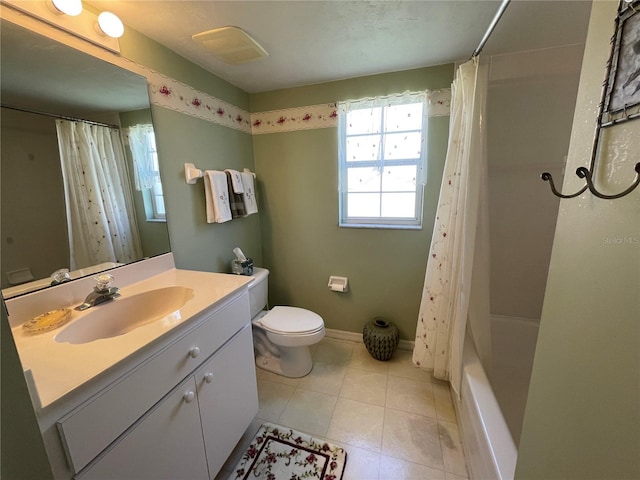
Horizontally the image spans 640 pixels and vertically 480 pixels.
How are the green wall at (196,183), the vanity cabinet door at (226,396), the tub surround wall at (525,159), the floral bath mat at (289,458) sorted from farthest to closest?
the tub surround wall at (525,159)
the green wall at (196,183)
the floral bath mat at (289,458)
the vanity cabinet door at (226,396)

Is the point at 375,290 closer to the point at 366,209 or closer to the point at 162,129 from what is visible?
→ the point at 366,209

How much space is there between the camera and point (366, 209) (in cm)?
204

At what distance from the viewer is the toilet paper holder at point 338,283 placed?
2.12m

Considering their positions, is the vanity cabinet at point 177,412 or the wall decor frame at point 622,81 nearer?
the wall decor frame at point 622,81

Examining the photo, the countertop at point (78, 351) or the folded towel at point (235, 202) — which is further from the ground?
the folded towel at point (235, 202)

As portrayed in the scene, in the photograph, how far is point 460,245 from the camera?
54.9 inches

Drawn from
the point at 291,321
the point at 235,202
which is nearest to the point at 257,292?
the point at 291,321

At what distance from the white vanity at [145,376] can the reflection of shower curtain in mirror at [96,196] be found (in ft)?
0.34

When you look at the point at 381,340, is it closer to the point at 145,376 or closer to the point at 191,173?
the point at 145,376

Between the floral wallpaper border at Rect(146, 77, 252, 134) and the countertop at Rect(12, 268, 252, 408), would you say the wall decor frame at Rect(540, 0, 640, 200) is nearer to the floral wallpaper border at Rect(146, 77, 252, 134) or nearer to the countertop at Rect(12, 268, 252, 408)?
the countertop at Rect(12, 268, 252, 408)

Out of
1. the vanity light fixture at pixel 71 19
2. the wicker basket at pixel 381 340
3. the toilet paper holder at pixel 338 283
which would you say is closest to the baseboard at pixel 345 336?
the wicker basket at pixel 381 340

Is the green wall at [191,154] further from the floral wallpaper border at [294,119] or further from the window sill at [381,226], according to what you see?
the window sill at [381,226]

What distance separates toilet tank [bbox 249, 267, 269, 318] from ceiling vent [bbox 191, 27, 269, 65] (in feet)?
4.53

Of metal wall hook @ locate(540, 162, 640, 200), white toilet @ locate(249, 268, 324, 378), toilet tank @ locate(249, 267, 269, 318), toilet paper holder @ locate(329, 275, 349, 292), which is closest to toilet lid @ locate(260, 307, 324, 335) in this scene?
white toilet @ locate(249, 268, 324, 378)
